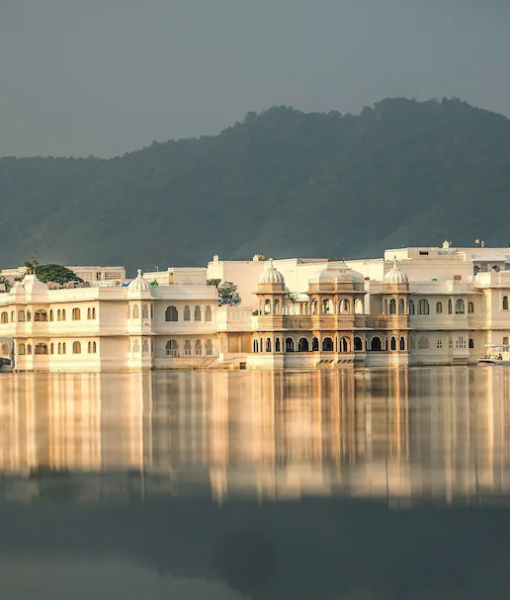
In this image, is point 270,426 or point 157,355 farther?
point 157,355

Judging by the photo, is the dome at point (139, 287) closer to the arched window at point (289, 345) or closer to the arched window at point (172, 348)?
the arched window at point (172, 348)

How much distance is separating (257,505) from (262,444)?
949 cm

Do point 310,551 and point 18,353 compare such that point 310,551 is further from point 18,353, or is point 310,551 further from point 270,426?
point 18,353

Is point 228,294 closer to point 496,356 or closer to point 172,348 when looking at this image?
point 172,348

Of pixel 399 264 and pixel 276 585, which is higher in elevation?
pixel 399 264

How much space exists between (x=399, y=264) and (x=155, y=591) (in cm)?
8599

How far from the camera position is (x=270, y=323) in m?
96.5

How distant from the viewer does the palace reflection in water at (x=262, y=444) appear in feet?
90.7

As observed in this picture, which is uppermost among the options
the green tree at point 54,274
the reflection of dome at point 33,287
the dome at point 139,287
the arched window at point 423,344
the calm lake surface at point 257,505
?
the green tree at point 54,274

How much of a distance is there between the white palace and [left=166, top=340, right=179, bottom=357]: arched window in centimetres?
8

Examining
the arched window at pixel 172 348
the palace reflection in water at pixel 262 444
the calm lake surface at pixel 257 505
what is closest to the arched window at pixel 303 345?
the arched window at pixel 172 348

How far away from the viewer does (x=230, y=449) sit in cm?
3378

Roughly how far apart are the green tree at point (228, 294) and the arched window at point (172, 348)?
443 inches

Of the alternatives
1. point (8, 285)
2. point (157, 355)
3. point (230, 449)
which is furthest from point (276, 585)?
point (8, 285)
